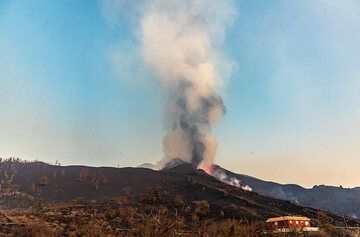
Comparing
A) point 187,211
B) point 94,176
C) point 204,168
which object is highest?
point 204,168

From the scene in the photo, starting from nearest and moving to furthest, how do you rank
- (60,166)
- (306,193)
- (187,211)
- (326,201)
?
(187,211), (60,166), (326,201), (306,193)

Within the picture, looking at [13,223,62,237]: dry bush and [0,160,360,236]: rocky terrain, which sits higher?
[0,160,360,236]: rocky terrain

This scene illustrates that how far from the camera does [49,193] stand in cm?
8031

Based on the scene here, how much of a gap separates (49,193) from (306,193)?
385ft

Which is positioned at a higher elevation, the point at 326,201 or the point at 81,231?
the point at 326,201

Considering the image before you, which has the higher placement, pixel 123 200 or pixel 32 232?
pixel 123 200

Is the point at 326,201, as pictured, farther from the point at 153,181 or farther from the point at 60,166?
the point at 60,166

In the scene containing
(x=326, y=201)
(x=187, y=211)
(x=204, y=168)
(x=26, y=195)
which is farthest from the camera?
(x=326, y=201)

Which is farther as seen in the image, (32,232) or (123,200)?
(123,200)

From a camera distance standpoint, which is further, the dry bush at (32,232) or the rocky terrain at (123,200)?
the rocky terrain at (123,200)

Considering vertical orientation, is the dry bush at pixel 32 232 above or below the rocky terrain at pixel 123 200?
below

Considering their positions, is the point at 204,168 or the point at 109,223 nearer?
the point at 109,223

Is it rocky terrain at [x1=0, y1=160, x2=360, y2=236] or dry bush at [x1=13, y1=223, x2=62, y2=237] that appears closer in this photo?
dry bush at [x1=13, y1=223, x2=62, y2=237]

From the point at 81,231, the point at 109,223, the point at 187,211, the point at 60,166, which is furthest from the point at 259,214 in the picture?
the point at 60,166
